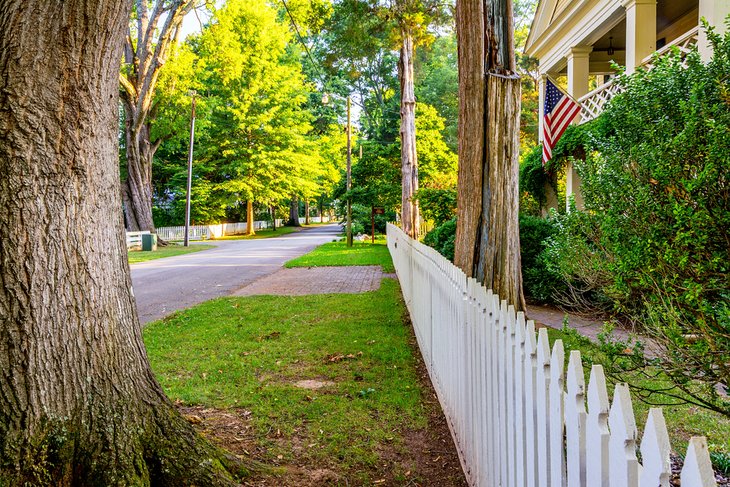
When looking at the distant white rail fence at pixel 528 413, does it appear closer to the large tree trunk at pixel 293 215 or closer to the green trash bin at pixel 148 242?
the green trash bin at pixel 148 242

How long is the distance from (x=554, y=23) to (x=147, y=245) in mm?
21544

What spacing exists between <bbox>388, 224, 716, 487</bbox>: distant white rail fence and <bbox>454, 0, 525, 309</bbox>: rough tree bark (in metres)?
1.23

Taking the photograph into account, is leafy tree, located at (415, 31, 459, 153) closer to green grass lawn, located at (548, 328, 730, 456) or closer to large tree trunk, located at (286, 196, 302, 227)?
large tree trunk, located at (286, 196, 302, 227)

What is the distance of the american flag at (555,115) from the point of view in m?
12.1

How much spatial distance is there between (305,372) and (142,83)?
23106 mm

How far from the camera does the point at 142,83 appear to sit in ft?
83.1

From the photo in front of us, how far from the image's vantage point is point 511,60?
584cm

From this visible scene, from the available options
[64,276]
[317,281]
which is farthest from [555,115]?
[64,276]

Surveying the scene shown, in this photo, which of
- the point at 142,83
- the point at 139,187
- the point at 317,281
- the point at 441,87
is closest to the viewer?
the point at 317,281

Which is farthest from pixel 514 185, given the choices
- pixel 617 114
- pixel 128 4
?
pixel 128 4

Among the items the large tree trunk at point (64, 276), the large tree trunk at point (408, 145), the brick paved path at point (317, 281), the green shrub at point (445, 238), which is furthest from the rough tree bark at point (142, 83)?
the large tree trunk at point (64, 276)

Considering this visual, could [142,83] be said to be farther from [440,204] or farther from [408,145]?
[440,204]

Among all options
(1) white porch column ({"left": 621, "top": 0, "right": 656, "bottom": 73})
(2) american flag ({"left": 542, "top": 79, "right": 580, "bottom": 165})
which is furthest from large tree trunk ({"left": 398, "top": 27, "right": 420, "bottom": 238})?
(1) white porch column ({"left": 621, "top": 0, "right": 656, "bottom": 73})

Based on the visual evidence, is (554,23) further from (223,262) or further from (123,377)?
(123,377)
